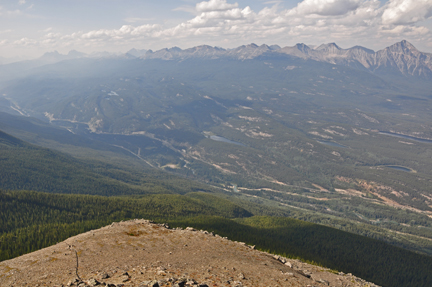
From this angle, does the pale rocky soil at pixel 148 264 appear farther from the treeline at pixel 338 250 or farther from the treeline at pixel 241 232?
the treeline at pixel 338 250

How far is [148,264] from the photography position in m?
45.1

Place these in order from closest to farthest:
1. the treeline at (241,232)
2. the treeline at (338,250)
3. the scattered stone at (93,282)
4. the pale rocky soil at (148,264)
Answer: the scattered stone at (93,282) → the pale rocky soil at (148,264) → the treeline at (241,232) → the treeline at (338,250)

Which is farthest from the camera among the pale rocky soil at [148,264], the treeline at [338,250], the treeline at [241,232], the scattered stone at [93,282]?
the treeline at [338,250]

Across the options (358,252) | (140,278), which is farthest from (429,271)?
(140,278)

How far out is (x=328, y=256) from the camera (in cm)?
14175

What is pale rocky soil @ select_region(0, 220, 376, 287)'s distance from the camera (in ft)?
126

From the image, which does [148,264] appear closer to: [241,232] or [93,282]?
[93,282]

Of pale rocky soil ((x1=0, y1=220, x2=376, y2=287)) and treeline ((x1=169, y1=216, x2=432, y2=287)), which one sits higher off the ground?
pale rocky soil ((x1=0, y1=220, x2=376, y2=287))

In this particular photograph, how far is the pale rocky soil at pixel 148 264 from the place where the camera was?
1507 inches

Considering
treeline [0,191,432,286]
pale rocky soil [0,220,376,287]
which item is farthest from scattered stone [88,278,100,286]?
treeline [0,191,432,286]

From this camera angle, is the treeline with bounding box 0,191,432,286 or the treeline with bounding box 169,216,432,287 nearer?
the treeline with bounding box 0,191,432,286

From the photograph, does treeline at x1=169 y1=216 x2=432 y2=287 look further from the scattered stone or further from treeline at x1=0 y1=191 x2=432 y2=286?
the scattered stone

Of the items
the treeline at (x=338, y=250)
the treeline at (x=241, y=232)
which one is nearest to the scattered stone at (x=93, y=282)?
the treeline at (x=241, y=232)

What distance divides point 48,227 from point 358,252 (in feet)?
514
